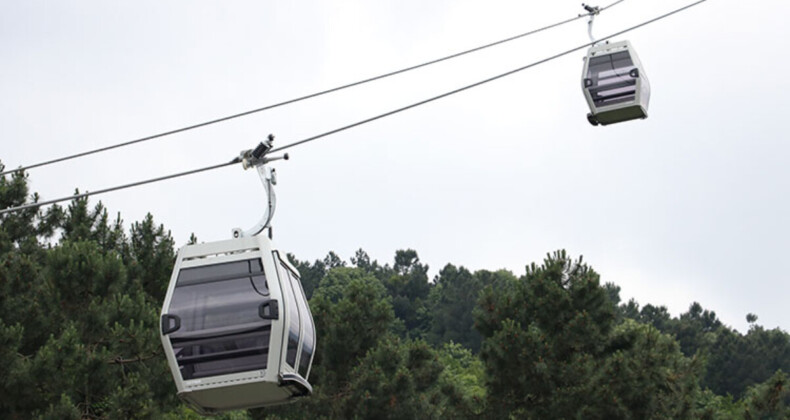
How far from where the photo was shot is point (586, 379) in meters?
26.3

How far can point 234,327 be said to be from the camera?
418 inches

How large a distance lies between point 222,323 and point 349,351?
19.9m

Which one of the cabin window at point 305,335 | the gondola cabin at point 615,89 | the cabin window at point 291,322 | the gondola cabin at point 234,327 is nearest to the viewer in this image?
the gondola cabin at point 234,327

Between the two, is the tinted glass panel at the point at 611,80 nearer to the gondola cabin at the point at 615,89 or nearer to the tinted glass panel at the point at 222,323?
the gondola cabin at the point at 615,89

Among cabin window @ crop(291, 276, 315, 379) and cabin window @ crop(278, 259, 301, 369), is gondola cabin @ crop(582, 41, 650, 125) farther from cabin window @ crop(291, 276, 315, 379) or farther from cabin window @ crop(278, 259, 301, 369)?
cabin window @ crop(278, 259, 301, 369)

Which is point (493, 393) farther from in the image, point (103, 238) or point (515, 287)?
point (103, 238)

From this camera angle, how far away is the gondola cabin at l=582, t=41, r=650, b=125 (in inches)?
536

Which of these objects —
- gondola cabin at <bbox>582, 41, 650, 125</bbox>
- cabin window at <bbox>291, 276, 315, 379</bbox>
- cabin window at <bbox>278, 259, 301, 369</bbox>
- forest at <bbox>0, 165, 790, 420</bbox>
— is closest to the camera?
cabin window at <bbox>278, 259, 301, 369</bbox>

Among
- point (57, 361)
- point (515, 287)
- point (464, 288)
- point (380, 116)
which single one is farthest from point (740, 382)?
point (380, 116)

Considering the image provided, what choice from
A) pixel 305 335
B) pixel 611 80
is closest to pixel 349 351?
pixel 611 80

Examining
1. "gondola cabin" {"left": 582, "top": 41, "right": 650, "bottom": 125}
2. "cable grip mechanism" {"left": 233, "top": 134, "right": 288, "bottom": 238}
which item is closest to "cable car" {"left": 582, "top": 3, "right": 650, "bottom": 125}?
"gondola cabin" {"left": 582, "top": 41, "right": 650, "bottom": 125}

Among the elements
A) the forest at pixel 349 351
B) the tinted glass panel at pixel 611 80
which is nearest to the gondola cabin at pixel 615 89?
the tinted glass panel at pixel 611 80

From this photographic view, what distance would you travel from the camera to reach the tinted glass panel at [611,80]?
13.7 meters

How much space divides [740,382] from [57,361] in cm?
6755
